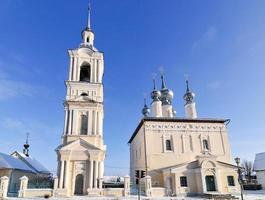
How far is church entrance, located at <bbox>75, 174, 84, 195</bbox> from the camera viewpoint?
69.2 ft

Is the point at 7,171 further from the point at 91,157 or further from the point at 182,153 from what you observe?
the point at 182,153

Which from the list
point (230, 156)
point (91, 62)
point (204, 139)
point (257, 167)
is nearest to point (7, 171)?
point (91, 62)

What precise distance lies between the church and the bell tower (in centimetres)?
658

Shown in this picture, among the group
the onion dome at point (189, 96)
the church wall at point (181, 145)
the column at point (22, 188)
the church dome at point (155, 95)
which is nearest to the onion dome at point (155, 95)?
the church dome at point (155, 95)

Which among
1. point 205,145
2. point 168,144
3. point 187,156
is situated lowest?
point 187,156

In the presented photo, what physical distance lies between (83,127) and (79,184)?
5.86m

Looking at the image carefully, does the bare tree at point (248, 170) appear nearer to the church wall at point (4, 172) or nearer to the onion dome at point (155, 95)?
the onion dome at point (155, 95)

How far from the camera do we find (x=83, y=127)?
936 inches

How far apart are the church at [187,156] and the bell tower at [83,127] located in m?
6.58

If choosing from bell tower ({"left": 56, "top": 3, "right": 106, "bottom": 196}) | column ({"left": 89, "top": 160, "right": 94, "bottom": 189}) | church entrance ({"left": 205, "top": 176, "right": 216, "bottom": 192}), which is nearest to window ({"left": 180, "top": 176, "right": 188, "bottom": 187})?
church entrance ({"left": 205, "top": 176, "right": 216, "bottom": 192})

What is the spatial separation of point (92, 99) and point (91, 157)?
644cm

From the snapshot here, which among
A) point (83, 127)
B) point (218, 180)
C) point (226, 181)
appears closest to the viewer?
point (218, 180)

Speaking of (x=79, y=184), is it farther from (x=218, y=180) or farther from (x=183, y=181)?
(x=218, y=180)

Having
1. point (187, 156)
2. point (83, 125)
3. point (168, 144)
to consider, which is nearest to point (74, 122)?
point (83, 125)
